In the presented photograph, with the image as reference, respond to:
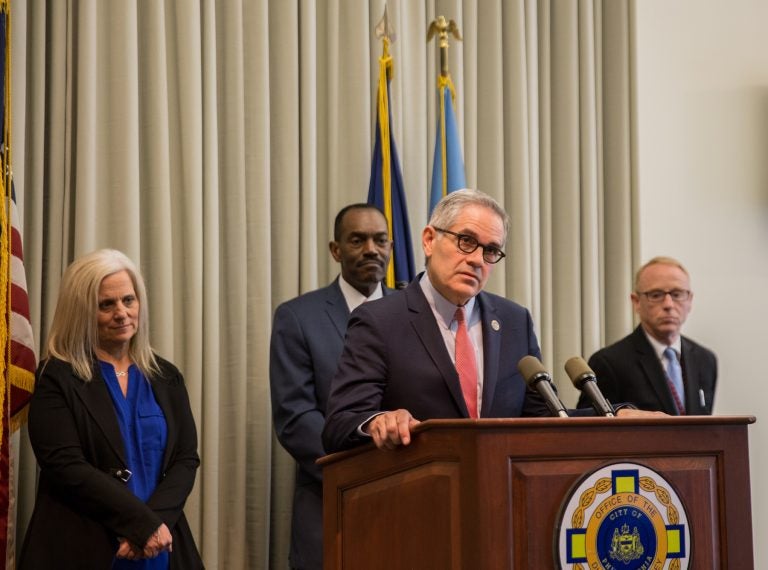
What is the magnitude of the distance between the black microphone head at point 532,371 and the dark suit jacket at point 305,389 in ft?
6.85

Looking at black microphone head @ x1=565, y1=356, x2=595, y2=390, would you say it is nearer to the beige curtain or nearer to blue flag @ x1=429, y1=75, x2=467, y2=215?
the beige curtain

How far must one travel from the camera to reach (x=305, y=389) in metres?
5.08

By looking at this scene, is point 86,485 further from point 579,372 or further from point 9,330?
point 579,372

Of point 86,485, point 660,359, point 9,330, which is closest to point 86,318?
point 9,330

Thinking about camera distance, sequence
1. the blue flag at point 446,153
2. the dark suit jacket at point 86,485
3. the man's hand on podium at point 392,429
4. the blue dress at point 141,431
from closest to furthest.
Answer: the man's hand on podium at point 392,429 < the dark suit jacket at point 86,485 < the blue dress at point 141,431 < the blue flag at point 446,153

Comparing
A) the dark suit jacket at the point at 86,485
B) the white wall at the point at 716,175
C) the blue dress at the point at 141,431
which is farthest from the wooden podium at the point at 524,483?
the white wall at the point at 716,175

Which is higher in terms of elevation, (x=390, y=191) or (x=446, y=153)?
(x=446, y=153)

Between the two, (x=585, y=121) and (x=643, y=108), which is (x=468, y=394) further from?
(x=643, y=108)

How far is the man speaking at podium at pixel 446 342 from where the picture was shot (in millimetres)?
3270

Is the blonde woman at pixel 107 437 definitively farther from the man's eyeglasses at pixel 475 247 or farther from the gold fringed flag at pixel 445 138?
the gold fringed flag at pixel 445 138

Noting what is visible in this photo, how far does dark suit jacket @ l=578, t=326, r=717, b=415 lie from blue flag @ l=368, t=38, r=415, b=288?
1.06 metres

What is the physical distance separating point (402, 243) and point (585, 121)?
62.4 inches

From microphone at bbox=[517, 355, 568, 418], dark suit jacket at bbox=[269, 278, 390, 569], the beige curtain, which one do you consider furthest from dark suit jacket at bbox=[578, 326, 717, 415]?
microphone at bbox=[517, 355, 568, 418]

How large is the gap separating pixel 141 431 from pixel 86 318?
0.49m
